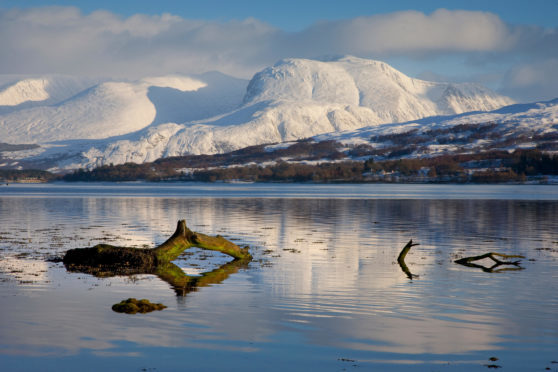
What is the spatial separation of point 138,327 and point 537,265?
84.6ft

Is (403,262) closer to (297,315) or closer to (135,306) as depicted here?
(297,315)

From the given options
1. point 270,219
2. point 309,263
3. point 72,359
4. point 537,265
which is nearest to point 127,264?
point 309,263

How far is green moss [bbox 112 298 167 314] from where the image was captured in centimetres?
2459

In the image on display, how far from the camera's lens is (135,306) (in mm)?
24641

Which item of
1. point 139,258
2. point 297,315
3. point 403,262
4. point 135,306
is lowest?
point 297,315

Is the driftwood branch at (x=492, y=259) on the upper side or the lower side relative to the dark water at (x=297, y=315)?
upper

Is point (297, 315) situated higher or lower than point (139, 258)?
lower

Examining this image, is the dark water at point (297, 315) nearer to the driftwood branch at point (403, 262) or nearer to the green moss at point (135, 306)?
the green moss at point (135, 306)

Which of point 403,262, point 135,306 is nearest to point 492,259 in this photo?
point 403,262

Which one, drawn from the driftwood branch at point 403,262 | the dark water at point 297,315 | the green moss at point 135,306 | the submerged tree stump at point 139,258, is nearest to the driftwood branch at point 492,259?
the dark water at point 297,315

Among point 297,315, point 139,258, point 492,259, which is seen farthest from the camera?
point 492,259

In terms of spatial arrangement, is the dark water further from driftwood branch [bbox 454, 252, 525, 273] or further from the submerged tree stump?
the submerged tree stump

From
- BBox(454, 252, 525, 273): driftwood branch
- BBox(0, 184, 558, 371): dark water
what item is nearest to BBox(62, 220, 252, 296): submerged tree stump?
BBox(0, 184, 558, 371): dark water

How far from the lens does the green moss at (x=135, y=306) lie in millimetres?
24594
